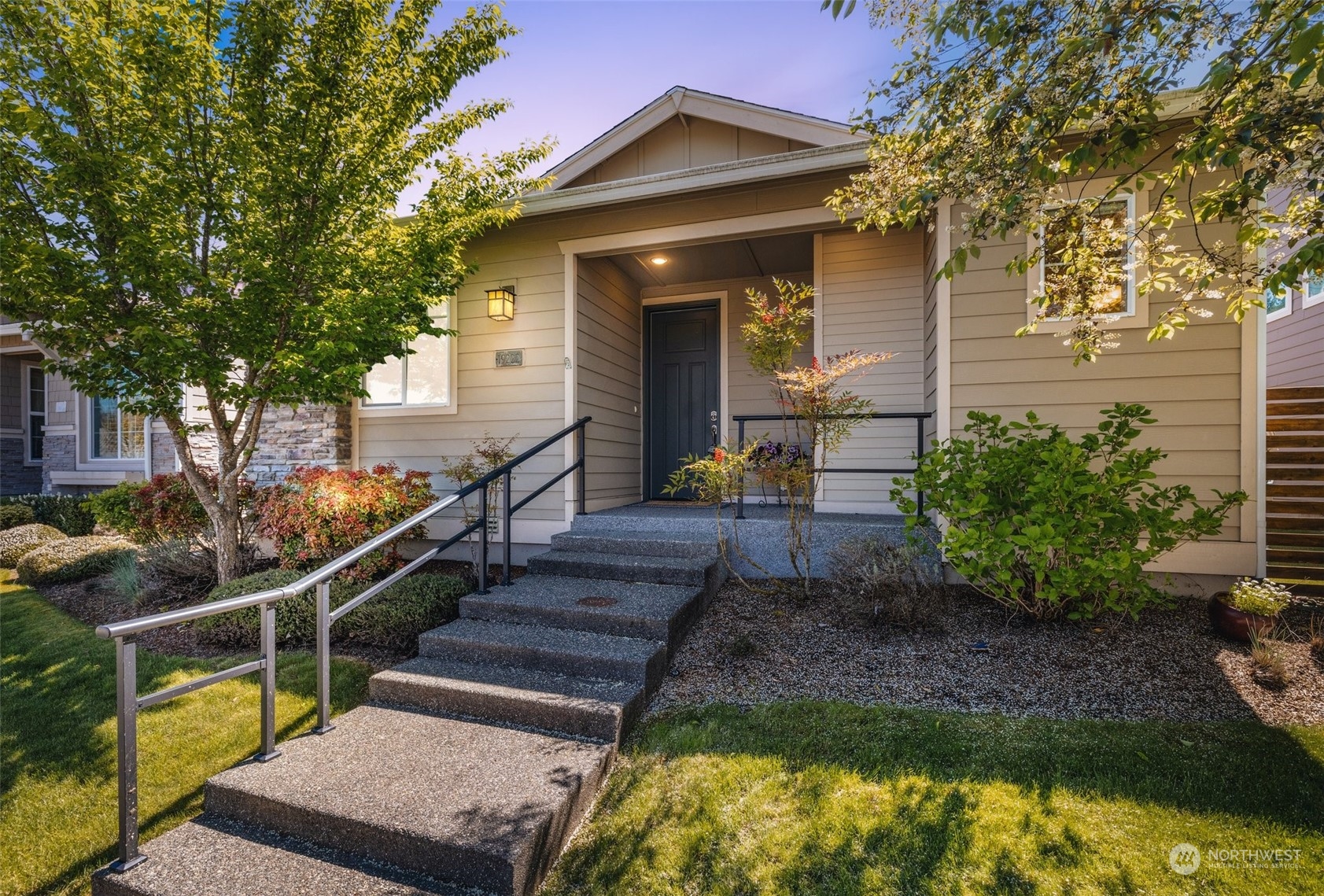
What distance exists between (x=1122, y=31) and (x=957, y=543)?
2.55 m

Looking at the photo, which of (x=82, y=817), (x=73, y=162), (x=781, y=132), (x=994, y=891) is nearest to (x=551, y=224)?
(x=781, y=132)

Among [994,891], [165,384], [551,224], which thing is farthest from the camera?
[551,224]

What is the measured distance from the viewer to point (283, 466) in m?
6.13


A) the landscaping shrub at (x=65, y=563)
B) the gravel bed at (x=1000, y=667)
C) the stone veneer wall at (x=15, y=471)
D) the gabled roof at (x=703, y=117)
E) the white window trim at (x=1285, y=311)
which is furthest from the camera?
the stone veneer wall at (x=15, y=471)

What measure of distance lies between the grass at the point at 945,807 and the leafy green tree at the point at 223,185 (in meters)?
3.44

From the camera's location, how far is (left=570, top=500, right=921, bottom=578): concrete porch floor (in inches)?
180

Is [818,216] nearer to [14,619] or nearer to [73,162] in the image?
[73,162]

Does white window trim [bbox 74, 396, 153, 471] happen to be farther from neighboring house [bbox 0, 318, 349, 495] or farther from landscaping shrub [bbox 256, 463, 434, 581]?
landscaping shrub [bbox 256, 463, 434, 581]

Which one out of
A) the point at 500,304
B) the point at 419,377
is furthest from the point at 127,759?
the point at 419,377

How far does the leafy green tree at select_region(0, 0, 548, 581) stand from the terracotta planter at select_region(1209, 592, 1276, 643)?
5683 mm

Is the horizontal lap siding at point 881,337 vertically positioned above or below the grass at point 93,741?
above

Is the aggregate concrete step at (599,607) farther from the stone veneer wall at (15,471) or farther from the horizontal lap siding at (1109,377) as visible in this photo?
the stone veneer wall at (15,471)

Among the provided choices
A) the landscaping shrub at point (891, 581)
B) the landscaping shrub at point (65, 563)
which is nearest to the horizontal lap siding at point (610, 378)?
the landscaping shrub at point (891, 581)

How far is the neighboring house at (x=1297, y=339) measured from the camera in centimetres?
688
